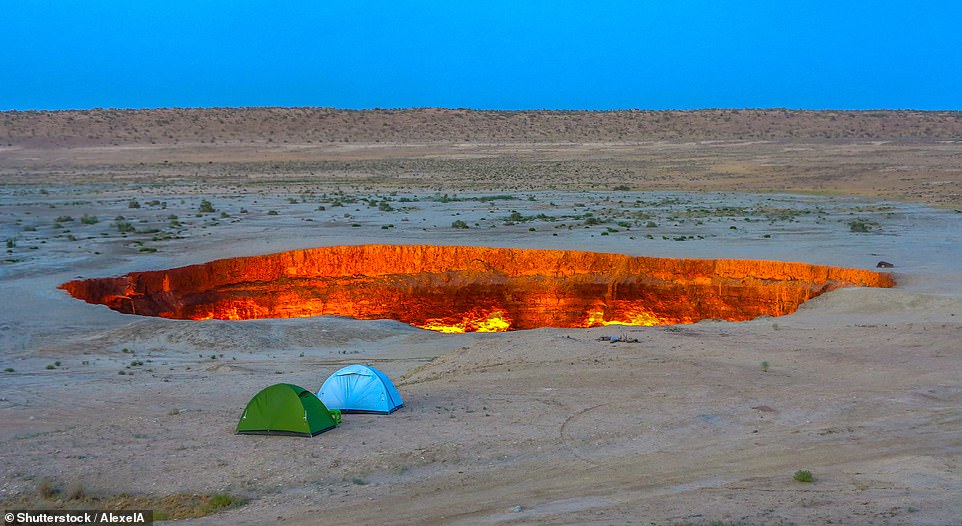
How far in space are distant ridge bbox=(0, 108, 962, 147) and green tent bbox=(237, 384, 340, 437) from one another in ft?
273

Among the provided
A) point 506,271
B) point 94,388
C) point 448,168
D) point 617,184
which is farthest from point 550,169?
point 94,388

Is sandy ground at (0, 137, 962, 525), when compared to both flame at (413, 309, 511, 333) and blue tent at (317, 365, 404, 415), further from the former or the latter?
flame at (413, 309, 511, 333)

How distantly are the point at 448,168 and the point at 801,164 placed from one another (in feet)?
81.8

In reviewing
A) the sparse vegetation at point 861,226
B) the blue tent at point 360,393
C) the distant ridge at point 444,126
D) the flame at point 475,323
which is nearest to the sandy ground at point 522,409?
the blue tent at point 360,393

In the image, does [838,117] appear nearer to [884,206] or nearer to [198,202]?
[884,206]

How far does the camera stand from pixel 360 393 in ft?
41.6

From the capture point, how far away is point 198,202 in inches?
1746

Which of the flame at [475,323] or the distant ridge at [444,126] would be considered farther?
the distant ridge at [444,126]

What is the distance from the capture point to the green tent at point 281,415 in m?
11.4

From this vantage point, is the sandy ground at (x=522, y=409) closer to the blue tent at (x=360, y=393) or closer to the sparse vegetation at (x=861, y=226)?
the blue tent at (x=360, y=393)

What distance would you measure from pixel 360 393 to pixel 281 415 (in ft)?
4.78

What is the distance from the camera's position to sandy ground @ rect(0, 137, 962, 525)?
920cm

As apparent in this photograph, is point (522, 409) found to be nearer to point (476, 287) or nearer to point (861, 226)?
point (476, 287)

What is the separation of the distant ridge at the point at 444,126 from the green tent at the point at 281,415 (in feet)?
273
